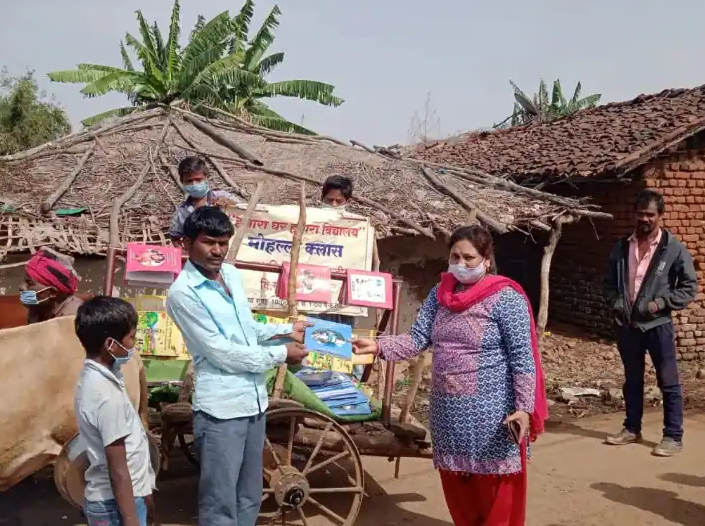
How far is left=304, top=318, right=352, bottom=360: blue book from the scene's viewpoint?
3.75m

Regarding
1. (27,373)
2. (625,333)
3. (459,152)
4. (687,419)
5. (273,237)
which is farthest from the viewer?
(459,152)

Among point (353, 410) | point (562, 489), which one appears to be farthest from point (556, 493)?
point (353, 410)

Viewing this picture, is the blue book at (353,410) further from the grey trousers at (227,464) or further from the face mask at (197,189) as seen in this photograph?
the face mask at (197,189)

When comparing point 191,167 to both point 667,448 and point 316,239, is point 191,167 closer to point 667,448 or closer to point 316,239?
point 316,239

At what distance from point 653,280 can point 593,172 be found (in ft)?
13.6

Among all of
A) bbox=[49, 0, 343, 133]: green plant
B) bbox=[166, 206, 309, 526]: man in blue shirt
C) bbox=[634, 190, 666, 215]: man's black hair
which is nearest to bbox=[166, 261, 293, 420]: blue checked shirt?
bbox=[166, 206, 309, 526]: man in blue shirt

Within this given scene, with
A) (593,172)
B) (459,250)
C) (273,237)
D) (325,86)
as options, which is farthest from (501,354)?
(325,86)

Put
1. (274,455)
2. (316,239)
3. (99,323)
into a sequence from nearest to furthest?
(99,323)
(274,455)
(316,239)

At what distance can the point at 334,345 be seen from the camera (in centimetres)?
379

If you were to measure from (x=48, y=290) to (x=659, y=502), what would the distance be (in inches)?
161

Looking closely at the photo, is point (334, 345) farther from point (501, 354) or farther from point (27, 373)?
point (27, 373)

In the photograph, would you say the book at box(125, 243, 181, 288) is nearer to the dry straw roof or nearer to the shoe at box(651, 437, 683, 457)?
the dry straw roof

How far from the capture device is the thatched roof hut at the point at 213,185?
6.73 m

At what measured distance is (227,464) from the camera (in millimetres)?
3012
